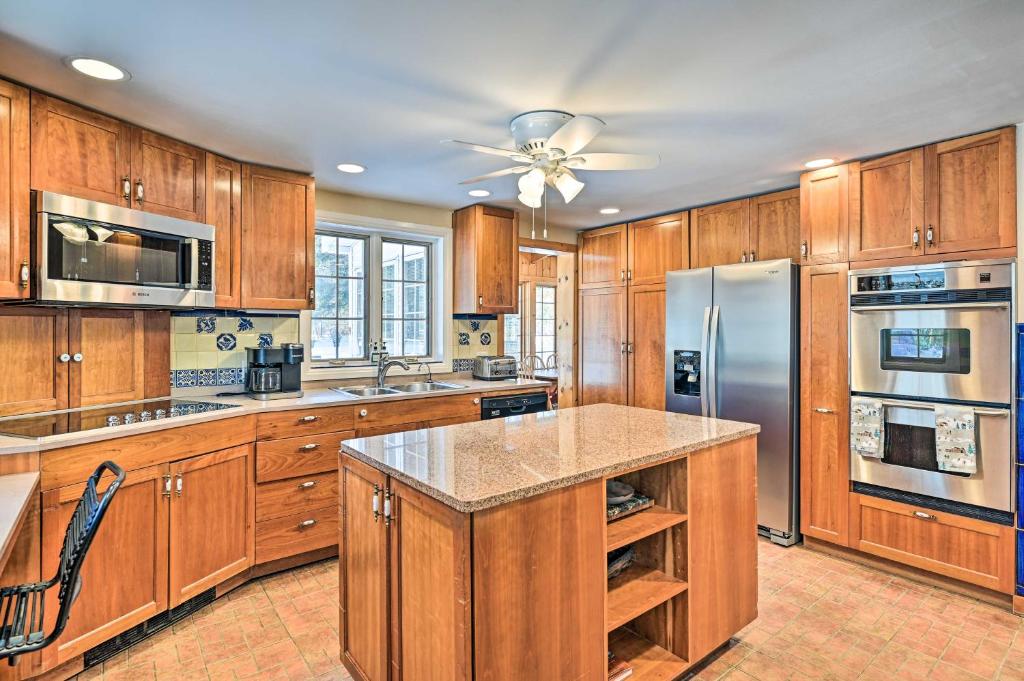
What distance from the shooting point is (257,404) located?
285 cm

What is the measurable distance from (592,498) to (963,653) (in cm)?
194

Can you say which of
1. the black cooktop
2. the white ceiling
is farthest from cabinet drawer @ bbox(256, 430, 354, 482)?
the white ceiling

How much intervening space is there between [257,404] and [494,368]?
1.85m

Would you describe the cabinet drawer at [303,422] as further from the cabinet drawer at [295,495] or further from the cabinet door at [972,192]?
the cabinet door at [972,192]

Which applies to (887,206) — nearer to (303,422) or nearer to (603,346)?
(603,346)

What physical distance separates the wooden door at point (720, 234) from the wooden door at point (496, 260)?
1.43 metres

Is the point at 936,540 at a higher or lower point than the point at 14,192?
lower

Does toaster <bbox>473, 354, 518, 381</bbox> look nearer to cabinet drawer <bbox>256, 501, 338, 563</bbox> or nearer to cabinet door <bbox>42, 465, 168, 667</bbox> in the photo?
cabinet drawer <bbox>256, 501, 338, 563</bbox>

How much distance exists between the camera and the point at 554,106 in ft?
7.63

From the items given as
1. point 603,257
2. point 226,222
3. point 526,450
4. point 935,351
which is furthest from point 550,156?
point 603,257

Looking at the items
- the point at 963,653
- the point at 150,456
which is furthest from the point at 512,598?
the point at 963,653

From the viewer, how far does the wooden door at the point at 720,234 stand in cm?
388

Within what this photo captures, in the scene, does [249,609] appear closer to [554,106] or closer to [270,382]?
[270,382]

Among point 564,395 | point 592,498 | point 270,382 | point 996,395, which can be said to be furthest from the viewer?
point 564,395
